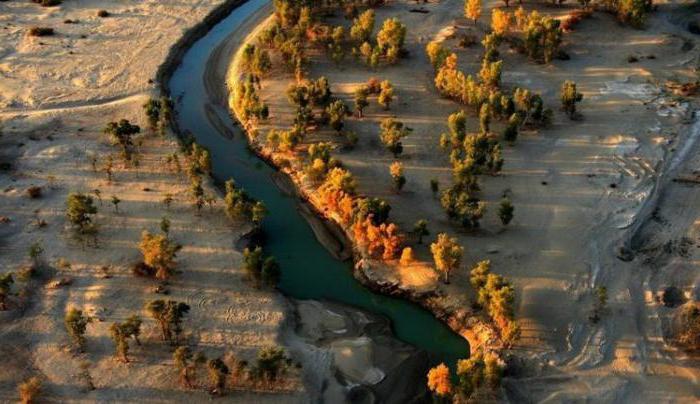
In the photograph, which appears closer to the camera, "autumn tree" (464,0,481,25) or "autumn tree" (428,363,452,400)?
"autumn tree" (428,363,452,400)

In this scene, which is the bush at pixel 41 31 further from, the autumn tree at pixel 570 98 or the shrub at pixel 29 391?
the autumn tree at pixel 570 98

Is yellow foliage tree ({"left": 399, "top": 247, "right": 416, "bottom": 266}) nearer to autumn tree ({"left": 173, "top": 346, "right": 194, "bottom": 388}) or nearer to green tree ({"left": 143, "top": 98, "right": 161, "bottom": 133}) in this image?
autumn tree ({"left": 173, "top": 346, "right": 194, "bottom": 388})

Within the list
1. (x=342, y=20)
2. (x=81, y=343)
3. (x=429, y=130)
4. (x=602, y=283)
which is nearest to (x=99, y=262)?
(x=81, y=343)

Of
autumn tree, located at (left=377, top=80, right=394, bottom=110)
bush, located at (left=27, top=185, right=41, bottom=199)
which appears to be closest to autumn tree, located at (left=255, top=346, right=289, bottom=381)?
bush, located at (left=27, top=185, right=41, bottom=199)

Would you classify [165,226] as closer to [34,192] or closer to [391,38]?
[34,192]

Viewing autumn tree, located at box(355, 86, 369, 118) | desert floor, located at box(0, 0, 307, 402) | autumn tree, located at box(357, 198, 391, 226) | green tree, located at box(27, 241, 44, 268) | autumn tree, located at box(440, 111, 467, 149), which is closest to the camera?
desert floor, located at box(0, 0, 307, 402)
